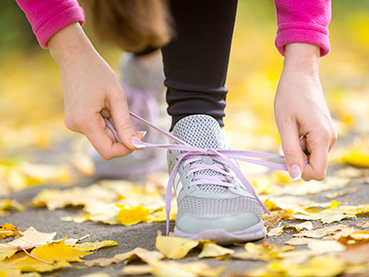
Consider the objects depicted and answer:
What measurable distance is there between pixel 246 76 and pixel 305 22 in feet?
10.2

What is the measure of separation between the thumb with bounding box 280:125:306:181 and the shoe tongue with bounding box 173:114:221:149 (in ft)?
0.73

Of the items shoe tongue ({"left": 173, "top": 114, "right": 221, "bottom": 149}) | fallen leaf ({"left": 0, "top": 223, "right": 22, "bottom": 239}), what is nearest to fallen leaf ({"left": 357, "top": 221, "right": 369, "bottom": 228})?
shoe tongue ({"left": 173, "top": 114, "right": 221, "bottom": 149})

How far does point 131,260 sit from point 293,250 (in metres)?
0.32

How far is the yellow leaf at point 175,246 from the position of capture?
70 centimetres

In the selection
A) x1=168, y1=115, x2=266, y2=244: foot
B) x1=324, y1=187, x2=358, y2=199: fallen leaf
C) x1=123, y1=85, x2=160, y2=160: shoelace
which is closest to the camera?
x1=168, y1=115, x2=266, y2=244: foot

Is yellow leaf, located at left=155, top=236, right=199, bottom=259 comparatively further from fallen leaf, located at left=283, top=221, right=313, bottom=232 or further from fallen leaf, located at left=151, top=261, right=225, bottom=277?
fallen leaf, located at left=283, top=221, right=313, bottom=232

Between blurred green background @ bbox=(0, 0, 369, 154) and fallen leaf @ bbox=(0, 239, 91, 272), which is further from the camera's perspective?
blurred green background @ bbox=(0, 0, 369, 154)

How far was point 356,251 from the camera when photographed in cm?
64

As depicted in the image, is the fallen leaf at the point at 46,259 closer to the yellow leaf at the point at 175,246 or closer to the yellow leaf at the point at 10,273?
the yellow leaf at the point at 10,273

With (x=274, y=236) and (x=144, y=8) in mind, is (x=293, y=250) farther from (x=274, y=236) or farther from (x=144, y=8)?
(x=144, y=8)

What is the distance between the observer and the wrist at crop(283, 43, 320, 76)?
0.81 m

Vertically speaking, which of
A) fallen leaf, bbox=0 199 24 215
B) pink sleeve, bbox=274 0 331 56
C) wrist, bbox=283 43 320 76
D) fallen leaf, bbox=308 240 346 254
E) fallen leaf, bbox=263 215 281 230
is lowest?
fallen leaf, bbox=0 199 24 215

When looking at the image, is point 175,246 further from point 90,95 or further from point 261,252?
point 90,95

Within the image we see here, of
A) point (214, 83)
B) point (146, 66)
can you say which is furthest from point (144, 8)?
point (214, 83)
